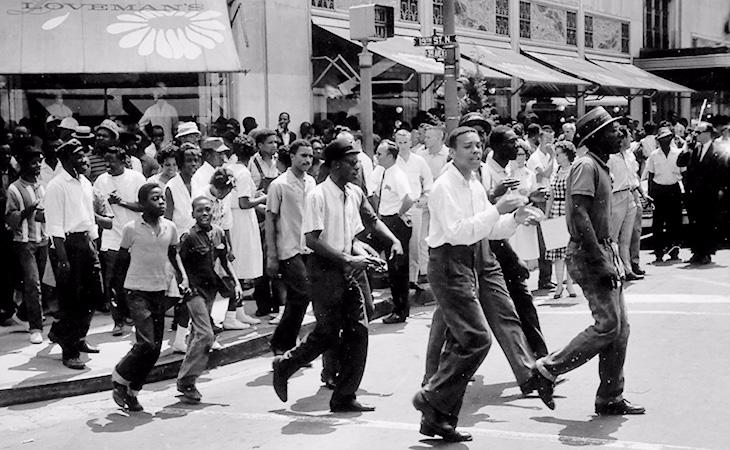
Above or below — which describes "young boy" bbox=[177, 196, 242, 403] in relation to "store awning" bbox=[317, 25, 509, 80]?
below

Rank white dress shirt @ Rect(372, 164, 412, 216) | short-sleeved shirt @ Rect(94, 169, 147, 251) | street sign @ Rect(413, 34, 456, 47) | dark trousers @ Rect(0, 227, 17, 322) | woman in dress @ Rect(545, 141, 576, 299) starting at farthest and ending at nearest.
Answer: street sign @ Rect(413, 34, 456, 47), woman in dress @ Rect(545, 141, 576, 299), white dress shirt @ Rect(372, 164, 412, 216), dark trousers @ Rect(0, 227, 17, 322), short-sleeved shirt @ Rect(94, 169, 147, 251)

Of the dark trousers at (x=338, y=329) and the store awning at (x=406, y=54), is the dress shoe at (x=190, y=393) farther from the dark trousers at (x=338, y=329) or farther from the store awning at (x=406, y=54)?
the store awning at (x=406, y=54)

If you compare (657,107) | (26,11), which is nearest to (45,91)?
(26,11)

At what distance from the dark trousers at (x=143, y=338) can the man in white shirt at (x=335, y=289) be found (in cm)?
95

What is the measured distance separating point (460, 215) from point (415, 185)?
15.8ft

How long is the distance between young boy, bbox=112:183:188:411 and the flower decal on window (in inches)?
256

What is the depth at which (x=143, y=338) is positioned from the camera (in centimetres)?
725

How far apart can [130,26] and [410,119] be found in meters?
7.85

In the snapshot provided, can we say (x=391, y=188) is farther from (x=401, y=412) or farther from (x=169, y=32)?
(x=169, y=32)

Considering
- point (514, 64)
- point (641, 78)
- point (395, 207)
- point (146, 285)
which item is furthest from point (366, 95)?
point (641, 78)

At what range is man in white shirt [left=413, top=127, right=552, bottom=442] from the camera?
19.8ft

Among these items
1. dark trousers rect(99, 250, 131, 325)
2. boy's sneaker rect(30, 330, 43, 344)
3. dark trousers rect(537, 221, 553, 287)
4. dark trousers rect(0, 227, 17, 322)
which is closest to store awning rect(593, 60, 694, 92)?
dark trousers rect(537, 221, 553, 287)

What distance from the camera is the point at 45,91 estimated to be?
48.3 ft

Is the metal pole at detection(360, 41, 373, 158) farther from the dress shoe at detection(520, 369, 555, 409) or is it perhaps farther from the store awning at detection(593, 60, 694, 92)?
the store awning at detection(593, 60, 694, 92)
